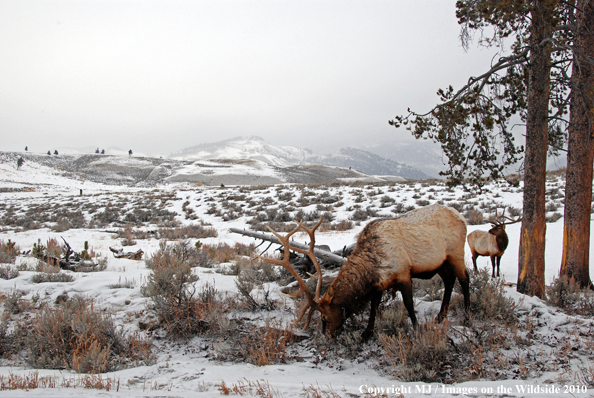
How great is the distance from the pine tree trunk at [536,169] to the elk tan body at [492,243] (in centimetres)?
150

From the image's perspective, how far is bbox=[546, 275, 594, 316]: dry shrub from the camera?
180 inches

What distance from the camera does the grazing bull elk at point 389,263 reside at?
373cm

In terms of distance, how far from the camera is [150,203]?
25.0 m

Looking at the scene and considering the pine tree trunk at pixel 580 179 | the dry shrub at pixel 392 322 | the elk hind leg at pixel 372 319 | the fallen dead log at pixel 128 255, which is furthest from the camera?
the fallen dead log at pixel 128 255

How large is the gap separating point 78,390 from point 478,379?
12.4 feet

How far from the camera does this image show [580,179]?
5762 millimetres

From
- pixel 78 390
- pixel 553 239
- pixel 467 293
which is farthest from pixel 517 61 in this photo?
pixel 78 390

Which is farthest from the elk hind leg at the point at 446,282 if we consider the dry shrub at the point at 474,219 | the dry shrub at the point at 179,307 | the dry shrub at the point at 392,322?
the dry shrub at the point at 474,219

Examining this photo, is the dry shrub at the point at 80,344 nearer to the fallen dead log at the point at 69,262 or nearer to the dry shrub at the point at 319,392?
the dry shrub at the point at 319,392

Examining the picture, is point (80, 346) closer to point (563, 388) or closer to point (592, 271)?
point (563, 388)

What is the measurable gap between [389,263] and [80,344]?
12.3 feet

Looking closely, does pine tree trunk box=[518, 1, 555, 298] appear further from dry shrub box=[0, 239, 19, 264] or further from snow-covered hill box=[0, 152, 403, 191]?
snow-covered hill box=[0, 152, 403, 191]

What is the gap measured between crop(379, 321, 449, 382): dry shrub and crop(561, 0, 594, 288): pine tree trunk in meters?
4.03

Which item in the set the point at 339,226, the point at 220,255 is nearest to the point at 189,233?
the point at 220,255
